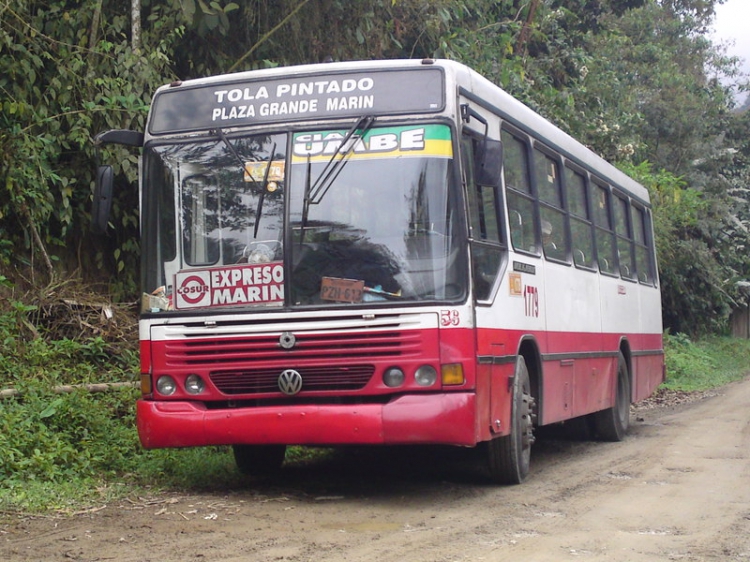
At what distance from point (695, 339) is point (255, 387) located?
26.2 metres

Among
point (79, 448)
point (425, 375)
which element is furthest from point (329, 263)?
point (79, 448)

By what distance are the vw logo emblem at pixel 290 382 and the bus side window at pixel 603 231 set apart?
5.30 m

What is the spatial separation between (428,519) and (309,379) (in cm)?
125

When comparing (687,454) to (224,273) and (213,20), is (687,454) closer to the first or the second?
(224,273)

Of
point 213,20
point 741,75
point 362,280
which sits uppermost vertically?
point 741,75

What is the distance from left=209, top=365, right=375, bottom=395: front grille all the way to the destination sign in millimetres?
1766

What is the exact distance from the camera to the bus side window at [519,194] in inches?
345

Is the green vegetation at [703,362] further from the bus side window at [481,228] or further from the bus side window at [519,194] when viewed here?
the bus side window at [481,228]

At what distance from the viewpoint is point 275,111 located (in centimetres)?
787

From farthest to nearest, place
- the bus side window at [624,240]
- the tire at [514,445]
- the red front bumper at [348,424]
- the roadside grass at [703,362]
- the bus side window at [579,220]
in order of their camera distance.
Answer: the roadside grass at [703,362] → the bus side window at [624,240] → the bus side window at [579,220] → the tire at [514,445] → the red front bumper at [348,424]

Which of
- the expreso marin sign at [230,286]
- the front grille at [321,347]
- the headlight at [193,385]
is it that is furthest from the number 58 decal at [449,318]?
the headlight at [193,385]

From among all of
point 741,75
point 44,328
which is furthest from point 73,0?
point 741,75

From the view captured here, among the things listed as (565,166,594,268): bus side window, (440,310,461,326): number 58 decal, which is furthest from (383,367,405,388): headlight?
(565,166,594,268): bus side window

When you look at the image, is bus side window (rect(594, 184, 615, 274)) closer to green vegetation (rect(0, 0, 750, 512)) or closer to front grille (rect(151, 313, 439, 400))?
green vegetation (rect(0, 0, 750, 512))
